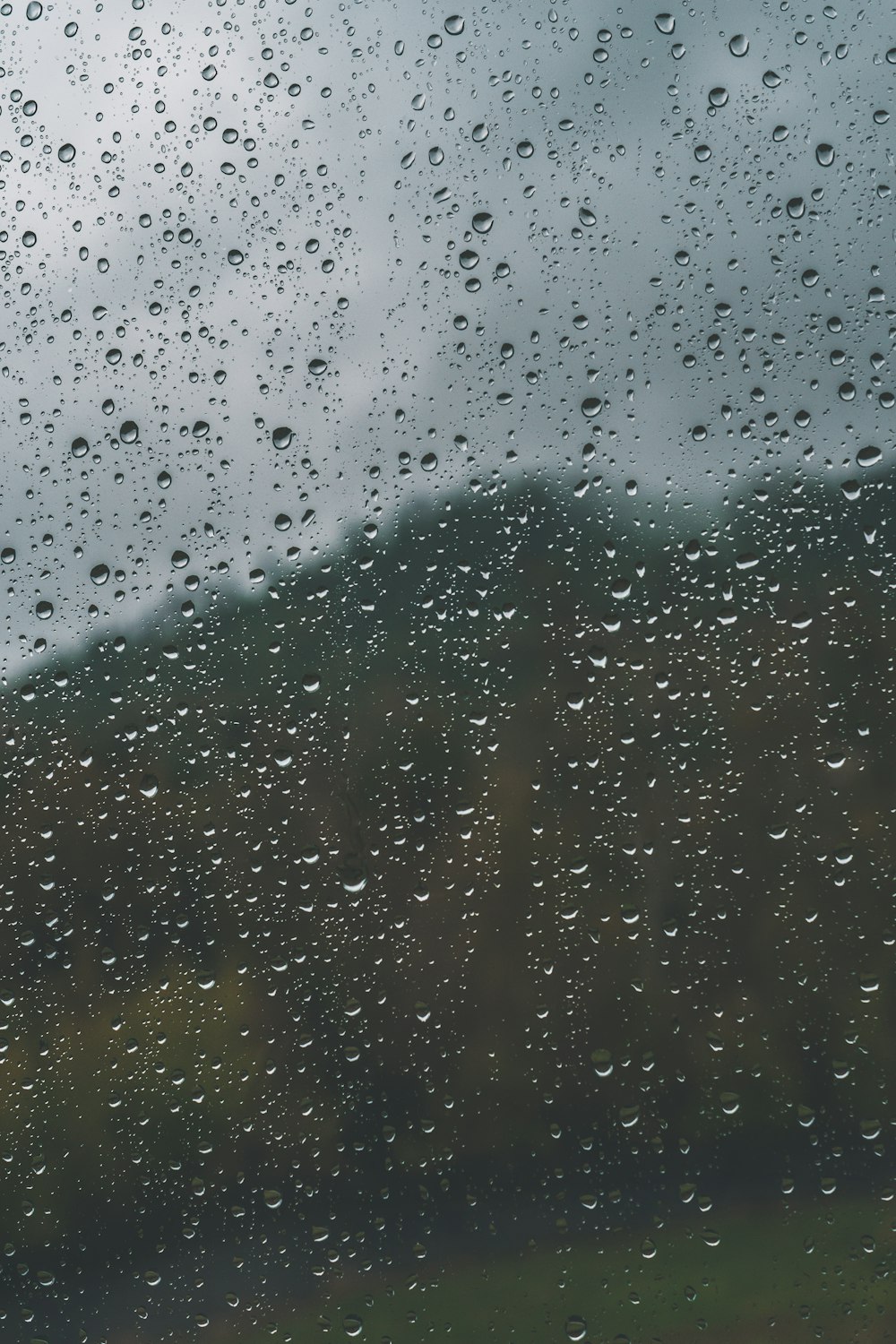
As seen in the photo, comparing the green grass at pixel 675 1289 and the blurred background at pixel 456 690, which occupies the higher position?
the blurred background at pixel 456 690

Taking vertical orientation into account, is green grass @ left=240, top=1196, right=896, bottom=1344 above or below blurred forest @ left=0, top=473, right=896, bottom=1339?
below

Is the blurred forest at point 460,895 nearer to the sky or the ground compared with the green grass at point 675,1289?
nearer to the sky

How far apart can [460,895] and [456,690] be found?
26cm

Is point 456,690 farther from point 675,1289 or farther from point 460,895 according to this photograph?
point 675,1289

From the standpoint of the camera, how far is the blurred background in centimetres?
109

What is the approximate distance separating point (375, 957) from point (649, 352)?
857 millimetres

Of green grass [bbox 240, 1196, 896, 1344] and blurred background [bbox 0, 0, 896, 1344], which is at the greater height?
blurred background [bbox 0, 0, 896, 1344]

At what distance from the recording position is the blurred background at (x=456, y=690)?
1088 millimetres

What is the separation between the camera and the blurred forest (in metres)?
1.09

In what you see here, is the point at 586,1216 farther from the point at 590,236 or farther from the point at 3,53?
the point at 3,53

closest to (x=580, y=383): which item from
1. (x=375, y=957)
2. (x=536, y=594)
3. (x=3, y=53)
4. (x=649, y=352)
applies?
(x=649, y=352)

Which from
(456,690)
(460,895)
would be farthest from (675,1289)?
(456,690)

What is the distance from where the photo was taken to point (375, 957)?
3.73 ft

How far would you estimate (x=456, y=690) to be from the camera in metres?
1.16
